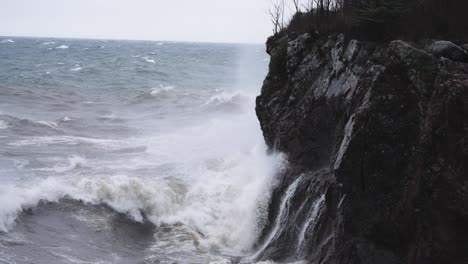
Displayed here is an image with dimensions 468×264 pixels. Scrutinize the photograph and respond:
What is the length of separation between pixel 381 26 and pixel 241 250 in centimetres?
548

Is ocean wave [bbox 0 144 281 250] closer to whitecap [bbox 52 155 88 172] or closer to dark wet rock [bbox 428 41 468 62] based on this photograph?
whitecap [bbox 52 155 88 172]

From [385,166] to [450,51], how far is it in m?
1.89

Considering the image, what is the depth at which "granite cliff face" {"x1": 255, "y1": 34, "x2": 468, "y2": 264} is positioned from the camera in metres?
6.34

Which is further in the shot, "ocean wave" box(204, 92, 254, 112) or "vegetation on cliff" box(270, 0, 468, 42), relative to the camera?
"ocean wave" box(204, 92, 254, 112)

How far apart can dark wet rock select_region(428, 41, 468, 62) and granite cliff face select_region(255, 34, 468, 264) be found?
0.02 meters

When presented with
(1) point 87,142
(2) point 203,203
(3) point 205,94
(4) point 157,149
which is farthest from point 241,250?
(3) point 205,94

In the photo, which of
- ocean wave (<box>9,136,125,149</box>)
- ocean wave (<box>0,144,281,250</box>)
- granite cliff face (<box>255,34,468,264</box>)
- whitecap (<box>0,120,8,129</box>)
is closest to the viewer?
granite cliff face (<box>255,34,468,264</box>)

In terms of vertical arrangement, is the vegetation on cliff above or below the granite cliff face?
above

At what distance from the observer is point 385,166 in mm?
7219

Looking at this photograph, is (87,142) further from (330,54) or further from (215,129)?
(330,54)

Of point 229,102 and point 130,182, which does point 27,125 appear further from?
point 229,102

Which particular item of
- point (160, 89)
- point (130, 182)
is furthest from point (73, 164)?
point (160, 89)

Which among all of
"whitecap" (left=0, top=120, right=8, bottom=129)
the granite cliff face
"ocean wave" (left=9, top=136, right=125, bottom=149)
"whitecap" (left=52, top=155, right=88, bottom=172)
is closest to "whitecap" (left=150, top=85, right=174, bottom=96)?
"whitecap" (left=0, top=120, right=8, bottom=129)

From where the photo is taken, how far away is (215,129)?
21.7m
